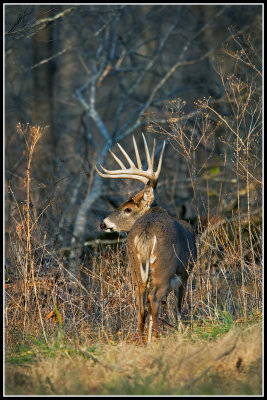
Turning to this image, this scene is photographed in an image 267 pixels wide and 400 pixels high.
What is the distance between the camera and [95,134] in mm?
18609

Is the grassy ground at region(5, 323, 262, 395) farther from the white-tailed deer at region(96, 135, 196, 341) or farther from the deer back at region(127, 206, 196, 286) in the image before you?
the deer back at region(127, 206, 196, 286)

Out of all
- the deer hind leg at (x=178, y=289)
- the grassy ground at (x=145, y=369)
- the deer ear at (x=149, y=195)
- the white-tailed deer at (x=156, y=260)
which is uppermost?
the deer ear at (x=149, y=195)

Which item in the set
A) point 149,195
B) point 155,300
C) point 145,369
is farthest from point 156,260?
point 149,195

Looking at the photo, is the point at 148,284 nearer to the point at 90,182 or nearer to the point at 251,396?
the point at 251,396

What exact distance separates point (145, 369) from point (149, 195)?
125 inches

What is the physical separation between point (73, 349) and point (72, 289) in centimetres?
213

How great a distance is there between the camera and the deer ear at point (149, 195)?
25.9 ft

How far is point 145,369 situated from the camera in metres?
5.04

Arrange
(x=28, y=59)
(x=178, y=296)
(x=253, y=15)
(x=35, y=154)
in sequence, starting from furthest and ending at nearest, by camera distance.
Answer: (x=28, y=59)
(x=253, y=15)
(x=35, y=154)
(x=178, y=296)

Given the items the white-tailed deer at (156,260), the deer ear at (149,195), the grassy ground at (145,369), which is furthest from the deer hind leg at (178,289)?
the deer ear at (149,195)

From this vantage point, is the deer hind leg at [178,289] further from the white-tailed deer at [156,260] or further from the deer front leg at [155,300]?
the deer front leg at [155,300]

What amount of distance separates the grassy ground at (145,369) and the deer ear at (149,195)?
253 centimetres

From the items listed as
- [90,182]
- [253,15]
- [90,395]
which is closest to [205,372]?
[90,395]

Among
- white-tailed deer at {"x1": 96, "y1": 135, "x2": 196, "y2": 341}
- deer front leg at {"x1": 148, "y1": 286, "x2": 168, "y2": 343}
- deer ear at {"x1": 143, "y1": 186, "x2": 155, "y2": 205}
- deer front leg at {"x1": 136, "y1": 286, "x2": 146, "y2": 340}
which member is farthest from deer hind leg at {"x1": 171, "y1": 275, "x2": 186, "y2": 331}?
deer ear at {"x1": 143, "y1": 186, "x2": 155, "y2": 205}
